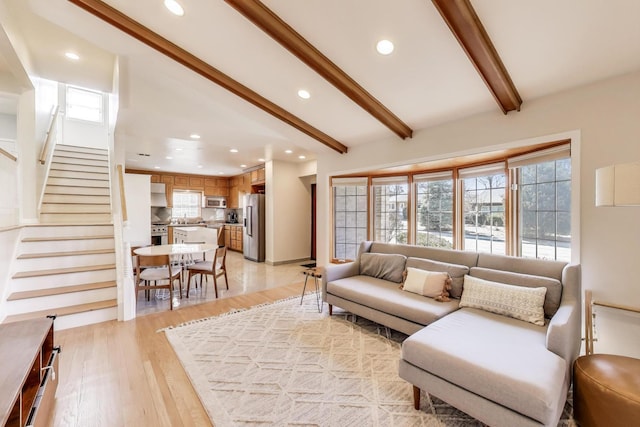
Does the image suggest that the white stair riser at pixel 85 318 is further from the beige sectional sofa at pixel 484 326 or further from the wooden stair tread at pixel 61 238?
the beige sectional sofa at pixel 484 326

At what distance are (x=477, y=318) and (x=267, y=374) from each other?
1.71m

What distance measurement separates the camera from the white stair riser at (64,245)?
3.33 meters

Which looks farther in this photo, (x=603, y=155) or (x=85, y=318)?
(x=85, y=318)

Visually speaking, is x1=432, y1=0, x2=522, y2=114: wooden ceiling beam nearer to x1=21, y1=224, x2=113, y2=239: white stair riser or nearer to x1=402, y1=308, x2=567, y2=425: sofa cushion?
x1=402, y1=308, x2=567, y2=425: sofa cushion

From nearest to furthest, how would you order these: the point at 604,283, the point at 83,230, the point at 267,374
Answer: the point at 267,374 < the point at 604,283 < the point at 83,230

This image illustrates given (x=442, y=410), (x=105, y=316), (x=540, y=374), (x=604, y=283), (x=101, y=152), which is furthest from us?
(x=101, y=152)

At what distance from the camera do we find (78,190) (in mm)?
4871

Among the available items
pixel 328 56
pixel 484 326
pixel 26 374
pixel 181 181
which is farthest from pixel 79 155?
pixel 484 326

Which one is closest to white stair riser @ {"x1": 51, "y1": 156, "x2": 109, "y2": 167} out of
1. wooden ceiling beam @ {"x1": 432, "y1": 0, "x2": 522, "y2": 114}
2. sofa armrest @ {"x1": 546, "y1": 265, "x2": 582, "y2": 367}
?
wooden ceiling beam @ {"x1": 432, "y1": 0, "x2": 522, "y2": 114}

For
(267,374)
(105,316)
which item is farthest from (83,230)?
(267,374)

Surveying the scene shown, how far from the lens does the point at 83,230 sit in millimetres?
3738

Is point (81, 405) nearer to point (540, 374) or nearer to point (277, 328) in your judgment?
point (277, 328)

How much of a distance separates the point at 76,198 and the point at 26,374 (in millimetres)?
4696

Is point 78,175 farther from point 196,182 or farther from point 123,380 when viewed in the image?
point 123,380
